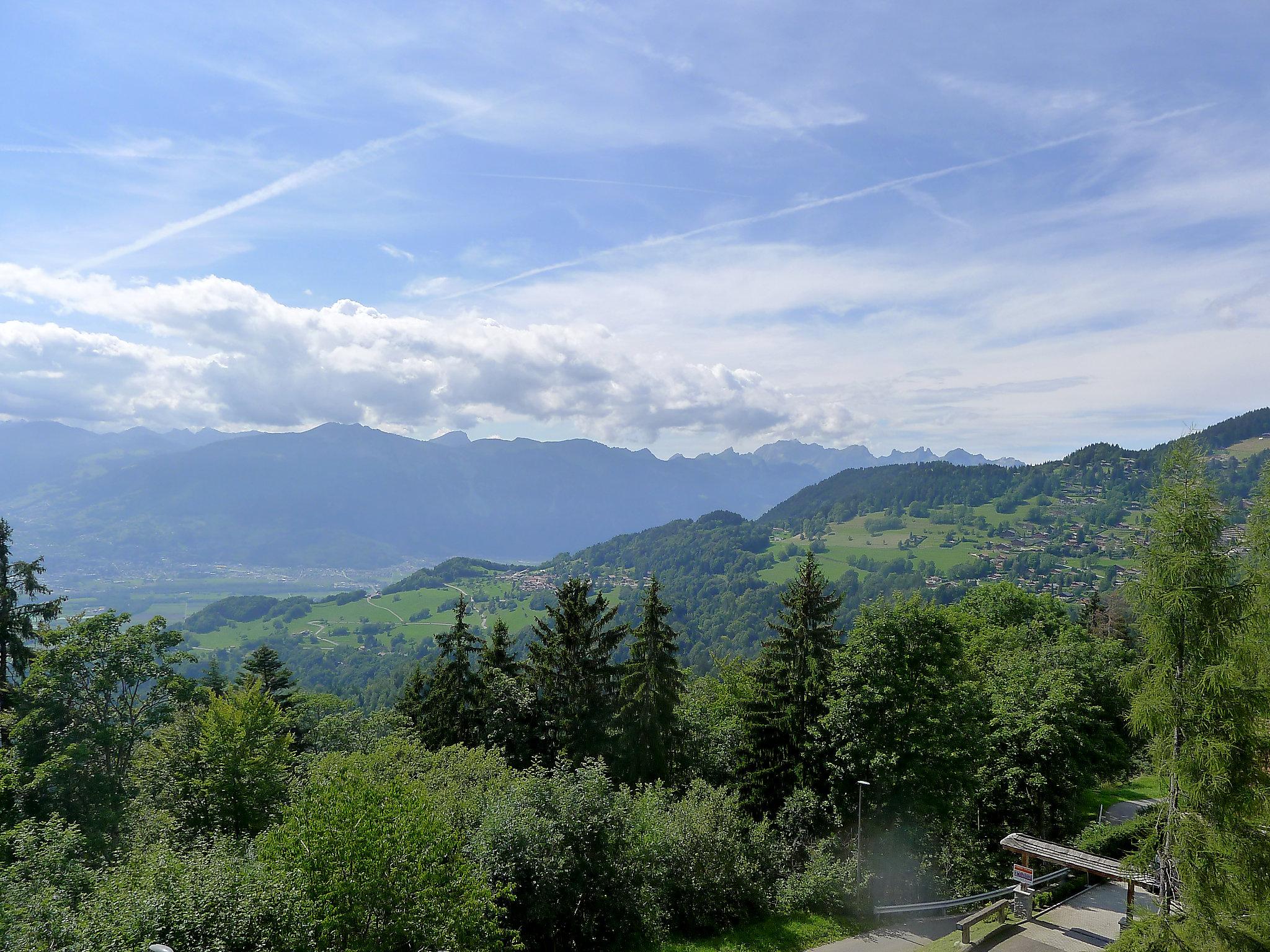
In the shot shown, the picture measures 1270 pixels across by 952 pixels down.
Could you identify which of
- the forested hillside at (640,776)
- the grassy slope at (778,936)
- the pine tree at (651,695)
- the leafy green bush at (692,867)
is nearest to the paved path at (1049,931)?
the grassy slope at (778,936)

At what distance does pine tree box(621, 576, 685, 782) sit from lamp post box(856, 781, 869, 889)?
354 inches

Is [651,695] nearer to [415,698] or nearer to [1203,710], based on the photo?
[1203,710]

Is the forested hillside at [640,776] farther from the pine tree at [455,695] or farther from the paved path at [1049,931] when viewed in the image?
the paved path at [1049,931]

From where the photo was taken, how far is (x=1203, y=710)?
40.6ft

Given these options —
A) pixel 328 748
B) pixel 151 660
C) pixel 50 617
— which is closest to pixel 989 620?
pixel 328 748

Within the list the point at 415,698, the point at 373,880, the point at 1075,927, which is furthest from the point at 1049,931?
the point at 415,698

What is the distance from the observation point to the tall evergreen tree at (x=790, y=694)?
3183 centimetres

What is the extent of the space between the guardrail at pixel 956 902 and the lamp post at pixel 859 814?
140 cm

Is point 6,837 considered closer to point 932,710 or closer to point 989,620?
point 932,710

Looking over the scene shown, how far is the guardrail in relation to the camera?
914 inches

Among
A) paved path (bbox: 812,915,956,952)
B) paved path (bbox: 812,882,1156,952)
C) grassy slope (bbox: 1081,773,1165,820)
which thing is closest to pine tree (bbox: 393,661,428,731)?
paved path (bbox: 812,915,956,952)

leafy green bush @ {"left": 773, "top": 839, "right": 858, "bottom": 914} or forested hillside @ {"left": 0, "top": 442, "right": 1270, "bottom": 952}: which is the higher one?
forested hillside @ {"left": 0, "top": 442, "right": 1270, "bottom": 952}

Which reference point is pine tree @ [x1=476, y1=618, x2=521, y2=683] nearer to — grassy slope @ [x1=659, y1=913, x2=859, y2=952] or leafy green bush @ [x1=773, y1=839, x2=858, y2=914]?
leafy green bush @ [x1=773, y1=839, x2=858, y2=914]

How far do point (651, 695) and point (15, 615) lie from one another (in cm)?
2648
